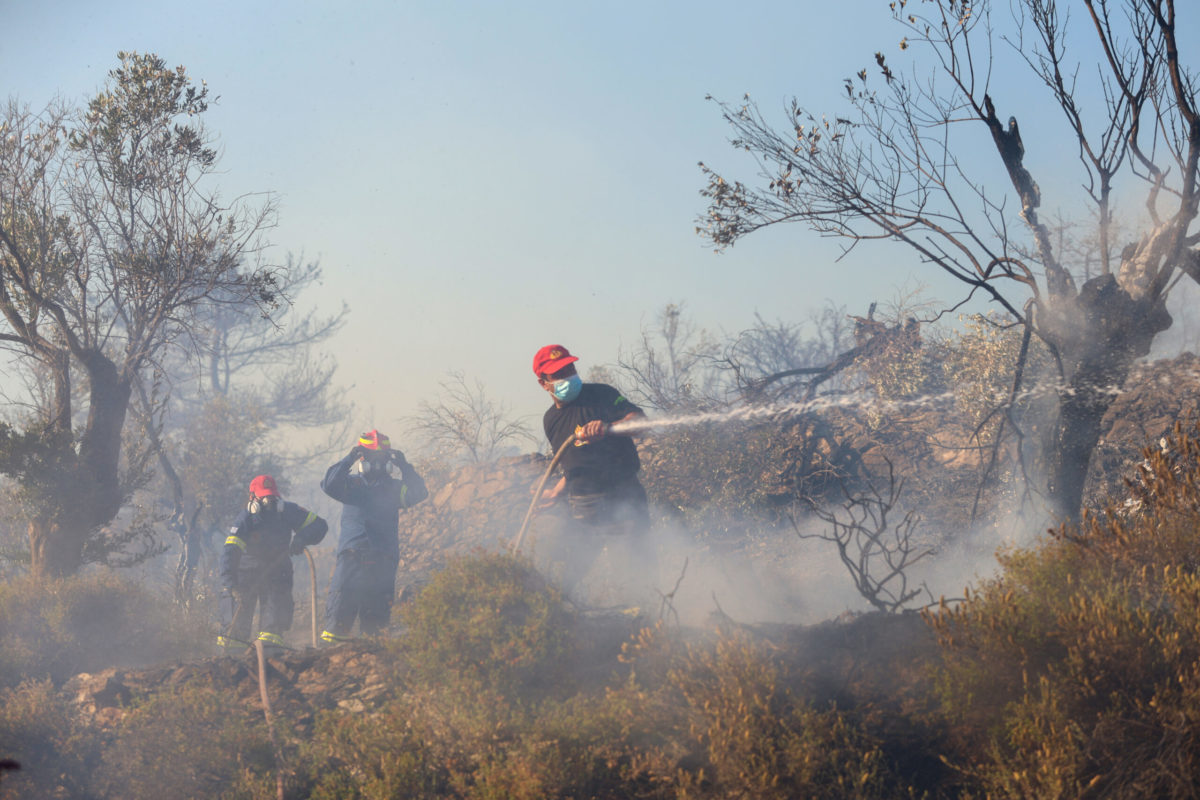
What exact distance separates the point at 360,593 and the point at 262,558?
4.40ft

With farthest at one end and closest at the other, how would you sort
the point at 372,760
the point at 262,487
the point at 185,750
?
the point at 262,487 → the point at 185,750 → the point at 372,760

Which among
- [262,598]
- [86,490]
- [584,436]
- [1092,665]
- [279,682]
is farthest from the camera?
[86,490]

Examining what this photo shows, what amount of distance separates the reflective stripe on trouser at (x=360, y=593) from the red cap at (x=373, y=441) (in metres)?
1.25

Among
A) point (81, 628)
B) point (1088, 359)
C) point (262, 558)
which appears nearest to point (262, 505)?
point (262, 558)

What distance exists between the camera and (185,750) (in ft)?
17.8

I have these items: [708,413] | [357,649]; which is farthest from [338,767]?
[708,413]

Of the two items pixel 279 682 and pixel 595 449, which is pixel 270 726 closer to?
pixel 279 682

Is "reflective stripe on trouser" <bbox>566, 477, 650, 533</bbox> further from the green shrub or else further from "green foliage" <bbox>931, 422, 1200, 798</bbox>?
"green foliage" <bbox>931, 422, 1200, 798</bbox>

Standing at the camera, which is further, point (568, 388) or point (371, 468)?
point (371, 468)

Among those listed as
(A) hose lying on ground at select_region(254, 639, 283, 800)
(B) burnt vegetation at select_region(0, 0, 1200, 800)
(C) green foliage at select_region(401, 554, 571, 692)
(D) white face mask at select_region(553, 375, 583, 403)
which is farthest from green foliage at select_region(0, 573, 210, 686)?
(D) white face mask at select_region(553, 375, 583, 403)

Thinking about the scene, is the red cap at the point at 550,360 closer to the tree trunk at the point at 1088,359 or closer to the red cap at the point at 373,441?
the red cap at the point at 373,441

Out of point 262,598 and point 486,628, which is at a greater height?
point 486,628

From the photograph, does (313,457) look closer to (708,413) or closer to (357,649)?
(708,413)

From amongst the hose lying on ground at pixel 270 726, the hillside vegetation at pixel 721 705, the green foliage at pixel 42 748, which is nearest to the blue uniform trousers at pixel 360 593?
the hose lying on ground at pixel 270 726
